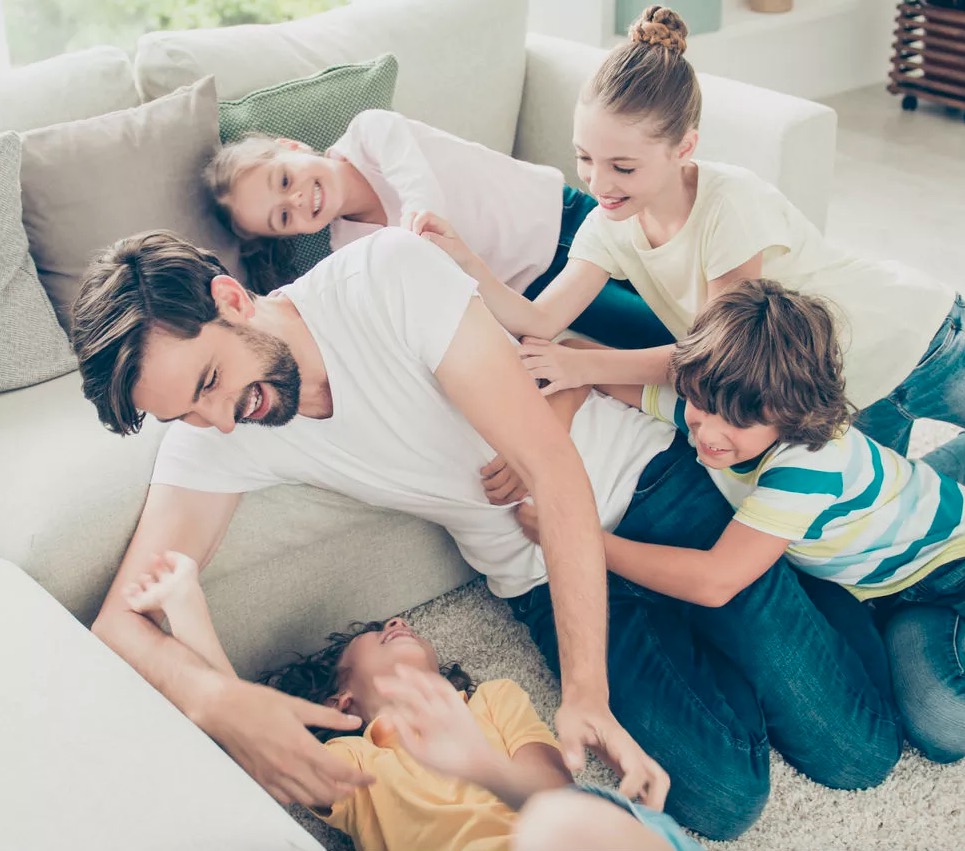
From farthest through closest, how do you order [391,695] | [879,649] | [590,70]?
Result: [590,70] < [879,649] < [391,695]

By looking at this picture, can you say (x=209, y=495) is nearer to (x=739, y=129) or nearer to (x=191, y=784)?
(x=191, y=784)

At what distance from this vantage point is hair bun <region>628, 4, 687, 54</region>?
1.73 m

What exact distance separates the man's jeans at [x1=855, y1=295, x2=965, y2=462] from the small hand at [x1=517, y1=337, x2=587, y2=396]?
538 mm

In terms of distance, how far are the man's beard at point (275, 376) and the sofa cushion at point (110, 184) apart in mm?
602

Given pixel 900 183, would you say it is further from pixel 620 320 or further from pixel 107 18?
pixel 107 18

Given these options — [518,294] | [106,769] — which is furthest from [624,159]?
[106,769]

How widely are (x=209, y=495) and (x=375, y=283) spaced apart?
1.26ft

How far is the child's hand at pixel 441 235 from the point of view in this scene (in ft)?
5.85

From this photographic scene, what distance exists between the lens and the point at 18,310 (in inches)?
74.5

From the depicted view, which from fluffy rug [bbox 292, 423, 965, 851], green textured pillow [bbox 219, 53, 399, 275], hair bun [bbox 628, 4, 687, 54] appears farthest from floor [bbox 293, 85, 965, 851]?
hair bun [bbox 628, 4, 687, 54]

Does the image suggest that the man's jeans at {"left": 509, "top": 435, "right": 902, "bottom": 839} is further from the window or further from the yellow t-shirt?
the window

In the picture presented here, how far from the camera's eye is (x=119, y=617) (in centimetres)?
147

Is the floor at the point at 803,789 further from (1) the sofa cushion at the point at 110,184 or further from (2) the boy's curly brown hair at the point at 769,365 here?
(1) the sofa cushion at the point at 110,184

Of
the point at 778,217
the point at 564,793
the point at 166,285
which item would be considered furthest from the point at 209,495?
the point at 778,217
